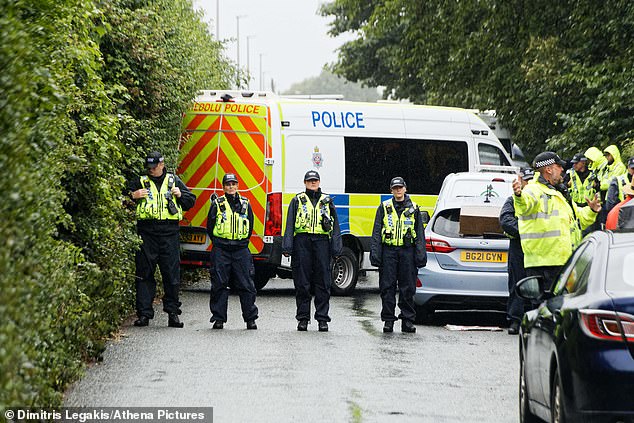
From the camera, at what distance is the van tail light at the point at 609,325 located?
6.19m

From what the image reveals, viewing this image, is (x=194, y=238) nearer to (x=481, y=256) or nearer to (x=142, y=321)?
(x=142, y=321)

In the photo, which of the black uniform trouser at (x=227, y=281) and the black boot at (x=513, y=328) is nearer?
the black uniform trouser at (x=227, y=281)

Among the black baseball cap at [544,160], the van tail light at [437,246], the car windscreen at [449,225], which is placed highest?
the black baseball cap at [544,160]

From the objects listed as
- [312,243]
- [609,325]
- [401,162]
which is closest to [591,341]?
[609,325]

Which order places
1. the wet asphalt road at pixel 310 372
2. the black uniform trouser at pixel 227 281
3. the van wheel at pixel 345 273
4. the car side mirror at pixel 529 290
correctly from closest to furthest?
the car side mirror at pixel 529 290
the wet asphalt road at pixel 310 372
the black uniform trouser at pixel 227 281
the van wheel at pixel 345 273

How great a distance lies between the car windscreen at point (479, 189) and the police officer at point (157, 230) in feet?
11.9

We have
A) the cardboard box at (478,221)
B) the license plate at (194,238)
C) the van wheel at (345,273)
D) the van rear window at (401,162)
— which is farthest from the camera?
the van rear window at (401,162)

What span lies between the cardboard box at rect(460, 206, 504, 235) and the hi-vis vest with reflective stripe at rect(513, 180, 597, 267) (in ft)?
7.02

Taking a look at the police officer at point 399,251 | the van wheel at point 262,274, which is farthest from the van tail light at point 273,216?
the police officer at point 399,251

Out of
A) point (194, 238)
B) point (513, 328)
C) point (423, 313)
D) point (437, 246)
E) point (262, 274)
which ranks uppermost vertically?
point (194, 238)

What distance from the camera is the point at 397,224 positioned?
14172 millimetres

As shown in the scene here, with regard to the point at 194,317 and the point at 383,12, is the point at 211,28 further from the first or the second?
the point at 194,317

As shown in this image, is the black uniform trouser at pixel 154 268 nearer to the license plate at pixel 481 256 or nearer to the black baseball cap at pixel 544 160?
the license plate at pixel 481 256

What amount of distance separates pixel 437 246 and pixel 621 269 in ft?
26.9
